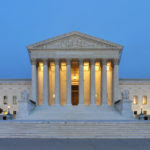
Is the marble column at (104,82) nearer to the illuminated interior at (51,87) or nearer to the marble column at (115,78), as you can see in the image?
the marble column at (115,78)

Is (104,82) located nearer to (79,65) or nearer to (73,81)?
(79,65)

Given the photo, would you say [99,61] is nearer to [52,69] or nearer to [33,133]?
[52,69]

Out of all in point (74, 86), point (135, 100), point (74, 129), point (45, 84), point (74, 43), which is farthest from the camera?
point (135, 100)

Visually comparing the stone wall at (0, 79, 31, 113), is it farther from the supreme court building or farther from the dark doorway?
the dark doorway

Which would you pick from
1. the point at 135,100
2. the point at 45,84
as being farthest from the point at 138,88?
the point at 45,84

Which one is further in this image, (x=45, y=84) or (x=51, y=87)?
(x=51, y=87)

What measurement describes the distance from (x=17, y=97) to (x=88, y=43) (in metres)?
25.0

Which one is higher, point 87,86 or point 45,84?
point 45,84

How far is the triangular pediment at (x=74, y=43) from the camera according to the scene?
1569 inches

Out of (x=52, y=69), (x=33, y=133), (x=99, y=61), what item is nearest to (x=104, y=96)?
(x=99, y=61)

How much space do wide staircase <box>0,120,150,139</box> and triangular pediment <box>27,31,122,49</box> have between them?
22.2 m

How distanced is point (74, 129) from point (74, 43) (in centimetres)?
2368

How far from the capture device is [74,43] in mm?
40062

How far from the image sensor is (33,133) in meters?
19.3
